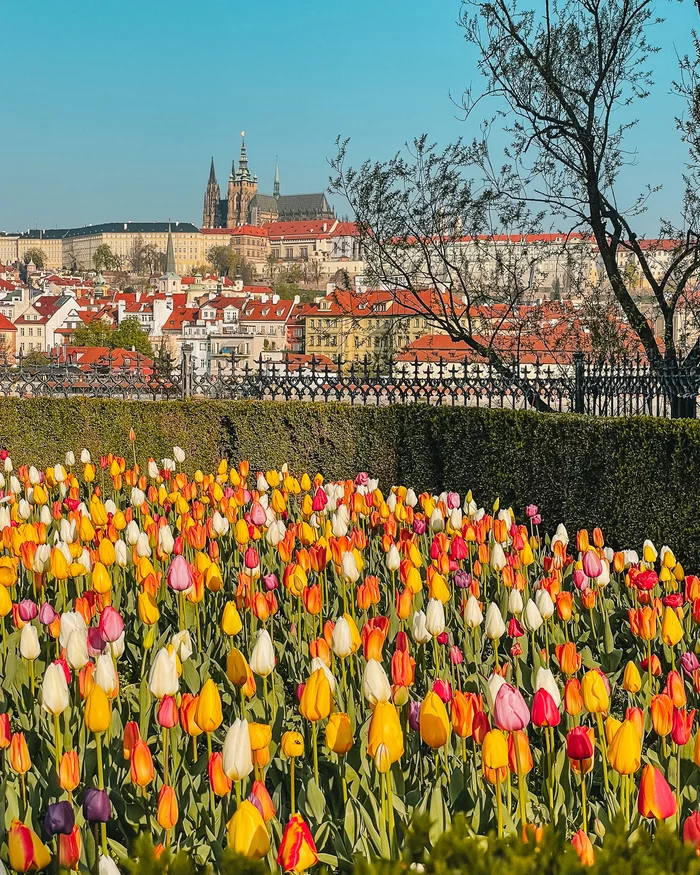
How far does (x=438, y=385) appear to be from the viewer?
45.2 ft

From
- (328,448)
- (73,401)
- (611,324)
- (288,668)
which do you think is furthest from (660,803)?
Answer: (611,324)

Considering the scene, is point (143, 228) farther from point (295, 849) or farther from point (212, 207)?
point (295, 849)

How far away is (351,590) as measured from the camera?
445 cm

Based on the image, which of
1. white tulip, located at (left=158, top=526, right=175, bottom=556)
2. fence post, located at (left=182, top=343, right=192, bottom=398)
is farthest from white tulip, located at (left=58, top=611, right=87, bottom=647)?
fence post, located at (left=182, top=343, right=192, bottom=398)

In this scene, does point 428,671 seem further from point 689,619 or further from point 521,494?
point 521,494

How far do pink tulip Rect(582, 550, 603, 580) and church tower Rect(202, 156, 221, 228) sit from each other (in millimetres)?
187222

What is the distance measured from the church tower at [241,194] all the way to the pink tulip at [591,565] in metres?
179

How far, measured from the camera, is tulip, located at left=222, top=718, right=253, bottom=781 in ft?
6.75

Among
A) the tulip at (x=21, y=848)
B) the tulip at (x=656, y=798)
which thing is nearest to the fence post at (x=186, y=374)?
the tulip at (x=21, y=848)

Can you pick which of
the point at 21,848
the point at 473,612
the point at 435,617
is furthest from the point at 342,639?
the point at 21,848

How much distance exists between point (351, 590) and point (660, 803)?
2.67 m

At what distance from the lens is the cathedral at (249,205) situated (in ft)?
559

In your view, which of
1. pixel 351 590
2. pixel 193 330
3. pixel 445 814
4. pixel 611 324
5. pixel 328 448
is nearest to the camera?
pixel 445 814

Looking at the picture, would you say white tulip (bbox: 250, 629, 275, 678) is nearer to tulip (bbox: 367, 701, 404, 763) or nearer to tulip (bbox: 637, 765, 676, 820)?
tulip (bbox: 367, 701, 404, 763)
